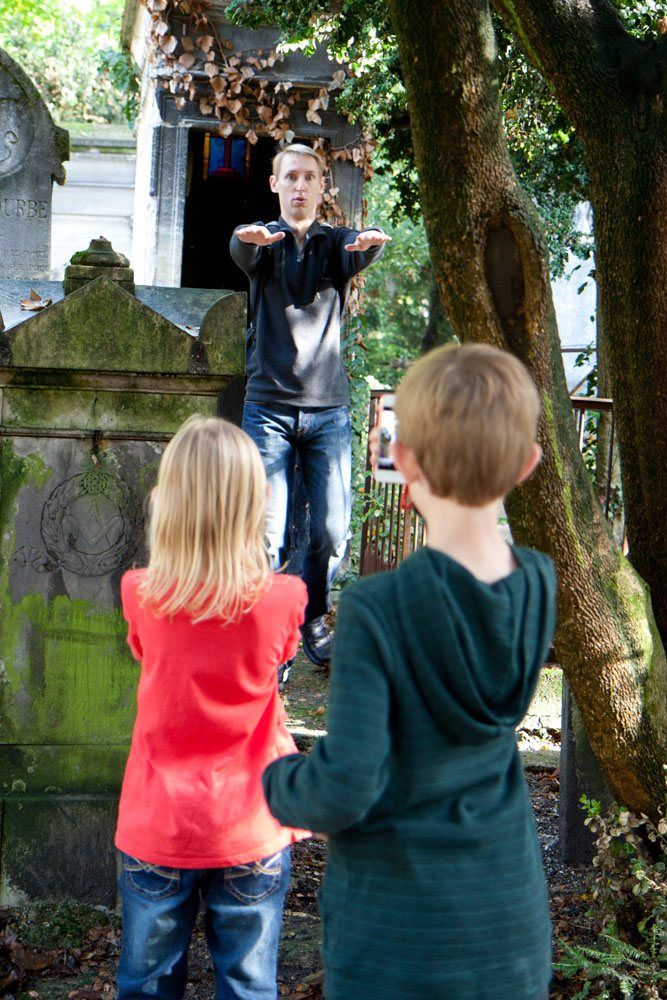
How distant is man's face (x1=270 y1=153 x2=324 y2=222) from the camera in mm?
4574

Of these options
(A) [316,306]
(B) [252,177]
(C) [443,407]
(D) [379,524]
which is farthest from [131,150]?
(C) [443,407]

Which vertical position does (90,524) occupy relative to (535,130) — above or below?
below

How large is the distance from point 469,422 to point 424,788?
611 mm

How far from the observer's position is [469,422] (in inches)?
71.6

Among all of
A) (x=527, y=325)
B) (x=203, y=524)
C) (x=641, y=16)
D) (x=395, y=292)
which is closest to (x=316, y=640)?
(x=527, y=325)

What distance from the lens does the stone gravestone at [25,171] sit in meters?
7.50

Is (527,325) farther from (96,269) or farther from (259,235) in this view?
(96,269)

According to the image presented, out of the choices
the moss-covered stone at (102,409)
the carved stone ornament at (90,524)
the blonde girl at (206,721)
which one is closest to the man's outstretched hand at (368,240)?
the moss-covered stone at (102,409)

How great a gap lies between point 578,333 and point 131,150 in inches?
305

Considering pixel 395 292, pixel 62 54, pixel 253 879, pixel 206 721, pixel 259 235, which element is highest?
pixel 62 54

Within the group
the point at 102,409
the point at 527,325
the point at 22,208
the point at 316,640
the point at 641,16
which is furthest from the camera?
the point at 22,208

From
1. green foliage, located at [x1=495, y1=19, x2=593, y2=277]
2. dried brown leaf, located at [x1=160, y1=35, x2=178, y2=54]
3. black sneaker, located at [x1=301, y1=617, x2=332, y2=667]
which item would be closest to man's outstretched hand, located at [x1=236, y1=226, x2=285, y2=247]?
black sneaker, located at [x1=301, y1=617, x2=332, y2=667]

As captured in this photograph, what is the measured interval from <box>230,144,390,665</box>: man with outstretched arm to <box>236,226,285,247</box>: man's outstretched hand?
0.23m

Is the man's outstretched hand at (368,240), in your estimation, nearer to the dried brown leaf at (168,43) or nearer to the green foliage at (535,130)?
the green foliage at (535,130)
